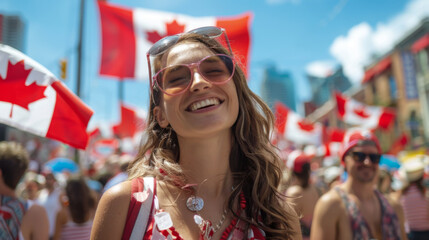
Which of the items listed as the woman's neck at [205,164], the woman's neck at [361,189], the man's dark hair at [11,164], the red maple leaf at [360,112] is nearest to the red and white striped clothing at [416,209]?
the woman's neck at [361,189]

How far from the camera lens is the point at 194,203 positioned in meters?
1.63

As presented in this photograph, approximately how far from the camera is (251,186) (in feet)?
6.12

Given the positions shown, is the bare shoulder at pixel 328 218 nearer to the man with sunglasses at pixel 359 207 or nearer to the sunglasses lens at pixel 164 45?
the man with sunglasses at pixel 359 207

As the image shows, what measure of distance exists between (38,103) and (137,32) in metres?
3.99

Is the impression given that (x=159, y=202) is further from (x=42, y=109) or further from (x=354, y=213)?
(x=354, y=213)

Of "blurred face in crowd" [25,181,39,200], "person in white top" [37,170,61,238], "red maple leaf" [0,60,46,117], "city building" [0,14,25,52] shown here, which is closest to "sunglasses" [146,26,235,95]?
"red maple leaf" [0,60,46,117]

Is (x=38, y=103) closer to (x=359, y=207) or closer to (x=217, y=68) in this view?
(x=217, y=68)

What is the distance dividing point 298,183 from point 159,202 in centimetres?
398

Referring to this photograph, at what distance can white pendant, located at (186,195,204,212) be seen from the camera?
162 cm

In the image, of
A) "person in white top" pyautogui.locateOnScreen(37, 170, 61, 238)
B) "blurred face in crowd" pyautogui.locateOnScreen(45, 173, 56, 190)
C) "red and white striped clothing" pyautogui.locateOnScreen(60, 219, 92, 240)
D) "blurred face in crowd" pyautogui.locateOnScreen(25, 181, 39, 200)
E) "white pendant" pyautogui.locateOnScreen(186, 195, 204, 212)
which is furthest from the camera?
"blurred face in crowd" pyautogui.locateOnScreen(25, 181, 39, 200)

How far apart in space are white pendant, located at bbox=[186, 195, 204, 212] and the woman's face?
292mm

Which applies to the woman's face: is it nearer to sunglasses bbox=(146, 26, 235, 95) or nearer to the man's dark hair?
sunglasses bbox=(146, 26, 235, 95)

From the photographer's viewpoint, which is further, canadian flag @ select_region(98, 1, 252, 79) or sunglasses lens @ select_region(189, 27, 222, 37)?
canadian flag @ select_region(98, 1, 252, 79)

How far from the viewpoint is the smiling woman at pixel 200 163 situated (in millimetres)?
1489
